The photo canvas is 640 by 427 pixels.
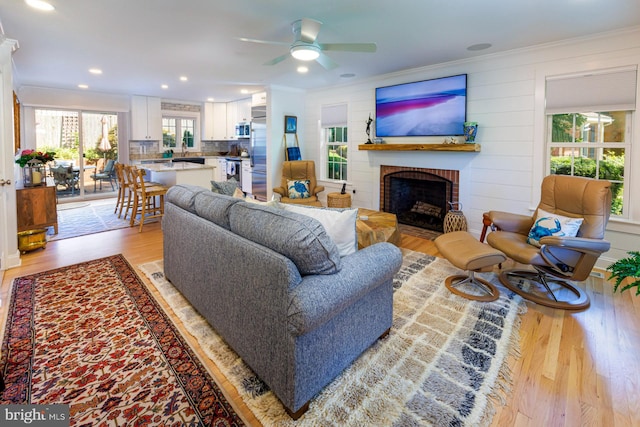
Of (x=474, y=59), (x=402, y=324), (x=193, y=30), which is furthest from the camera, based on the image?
(x=474, y=59)

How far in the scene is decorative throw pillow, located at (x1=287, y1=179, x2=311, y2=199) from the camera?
18.4 feet

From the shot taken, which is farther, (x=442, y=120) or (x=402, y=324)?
(x=442, y=120)

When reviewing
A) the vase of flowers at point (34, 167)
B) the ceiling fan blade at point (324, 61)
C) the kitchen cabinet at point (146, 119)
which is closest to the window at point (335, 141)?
the ceiling fan blade at point (324, 61)

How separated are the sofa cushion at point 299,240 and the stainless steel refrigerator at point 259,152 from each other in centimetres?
507

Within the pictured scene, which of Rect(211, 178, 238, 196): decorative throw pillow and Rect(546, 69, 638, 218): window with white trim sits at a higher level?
Rect(546, 69, 638, 218): window with white trim

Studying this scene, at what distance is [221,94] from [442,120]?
503 cm

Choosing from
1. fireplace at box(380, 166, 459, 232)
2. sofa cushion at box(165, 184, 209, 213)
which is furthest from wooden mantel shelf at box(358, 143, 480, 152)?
sofa cushion at box(165, 184, 209, 213)

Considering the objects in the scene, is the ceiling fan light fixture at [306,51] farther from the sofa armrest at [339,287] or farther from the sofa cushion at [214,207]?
the sofa armrest at [339,287]

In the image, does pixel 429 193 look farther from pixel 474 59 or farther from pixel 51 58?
pixel 51 58

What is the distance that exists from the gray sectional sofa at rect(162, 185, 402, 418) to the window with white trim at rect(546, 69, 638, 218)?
123 inches

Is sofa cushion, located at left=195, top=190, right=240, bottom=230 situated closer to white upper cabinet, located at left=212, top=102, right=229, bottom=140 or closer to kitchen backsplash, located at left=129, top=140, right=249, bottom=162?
kitchen backsplash, located at left=129, top=140, right=249, bottom=162

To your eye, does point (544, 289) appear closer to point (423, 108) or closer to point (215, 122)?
point (423, 108)

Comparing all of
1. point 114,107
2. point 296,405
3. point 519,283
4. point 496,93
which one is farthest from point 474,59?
point 114,107

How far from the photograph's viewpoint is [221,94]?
751 cm
